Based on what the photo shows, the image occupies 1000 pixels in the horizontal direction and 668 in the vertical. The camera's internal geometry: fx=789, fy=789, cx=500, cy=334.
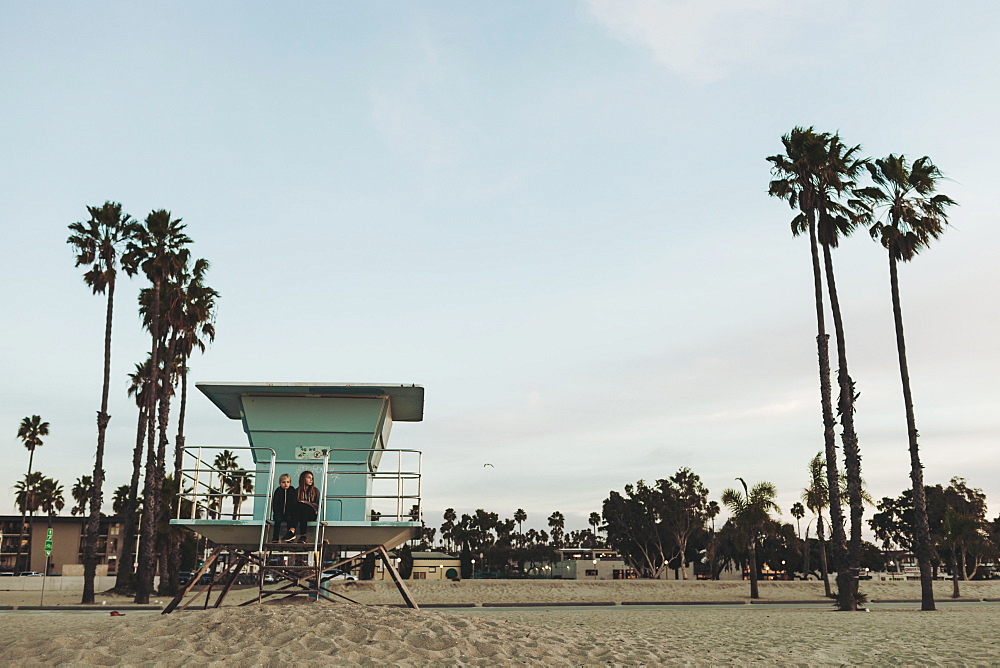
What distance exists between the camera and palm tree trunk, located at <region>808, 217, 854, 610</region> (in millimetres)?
26516

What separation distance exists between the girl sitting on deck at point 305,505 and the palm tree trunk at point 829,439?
19.5 m

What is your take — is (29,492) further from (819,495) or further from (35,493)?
(819,495)

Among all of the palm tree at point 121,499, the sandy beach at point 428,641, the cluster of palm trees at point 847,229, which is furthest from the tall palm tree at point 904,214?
the palm tree at point 121,499

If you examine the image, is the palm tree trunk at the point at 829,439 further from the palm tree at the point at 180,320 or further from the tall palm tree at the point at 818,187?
the palm tree at the point at 180,320

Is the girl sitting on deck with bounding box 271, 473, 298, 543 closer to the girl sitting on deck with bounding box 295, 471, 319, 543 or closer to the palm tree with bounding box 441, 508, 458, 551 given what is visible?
the girl sitting on deck with bounding box 295, 471, 319, 543

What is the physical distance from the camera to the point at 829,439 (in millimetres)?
27672

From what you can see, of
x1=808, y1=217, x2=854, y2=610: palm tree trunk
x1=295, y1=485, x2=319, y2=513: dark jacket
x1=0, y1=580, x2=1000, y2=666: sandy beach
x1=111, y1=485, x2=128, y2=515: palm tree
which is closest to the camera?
x1=0, y1=580, x2=1000, y2=666: sandy beach

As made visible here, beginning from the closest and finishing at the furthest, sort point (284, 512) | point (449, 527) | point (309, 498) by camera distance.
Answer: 1. point (284, 512)
2. point (309, 498)
3. point (449, 527)

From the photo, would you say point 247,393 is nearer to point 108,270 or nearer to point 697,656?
point 697,656

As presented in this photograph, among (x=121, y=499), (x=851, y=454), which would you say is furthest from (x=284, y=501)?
(x=121, y=499)

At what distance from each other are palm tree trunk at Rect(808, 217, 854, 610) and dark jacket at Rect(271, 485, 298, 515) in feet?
65.6

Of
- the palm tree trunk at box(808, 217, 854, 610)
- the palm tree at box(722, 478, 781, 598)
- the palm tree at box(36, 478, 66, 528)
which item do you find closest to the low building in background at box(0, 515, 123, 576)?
the palm tree at box(36, 478, 66, 528)

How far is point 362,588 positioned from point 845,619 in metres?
28.4

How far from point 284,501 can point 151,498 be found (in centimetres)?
2445
